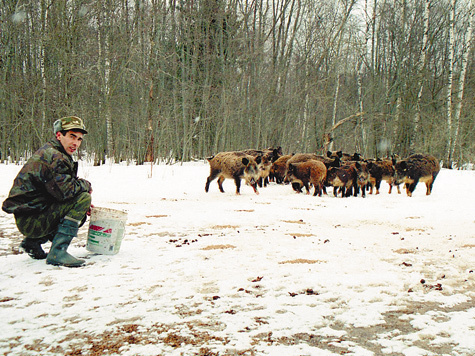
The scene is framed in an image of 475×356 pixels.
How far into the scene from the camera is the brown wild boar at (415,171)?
11609mm

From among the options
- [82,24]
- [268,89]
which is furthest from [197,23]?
[82,24]

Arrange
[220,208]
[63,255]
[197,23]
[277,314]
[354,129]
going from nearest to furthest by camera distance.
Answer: [277,314] → [63,255] → [220,208] → [197,23] → [354,129]

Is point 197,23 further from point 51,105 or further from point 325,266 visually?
point 325,266

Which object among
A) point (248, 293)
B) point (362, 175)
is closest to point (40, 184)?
point (248, 293)

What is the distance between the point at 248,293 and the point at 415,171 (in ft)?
33.7

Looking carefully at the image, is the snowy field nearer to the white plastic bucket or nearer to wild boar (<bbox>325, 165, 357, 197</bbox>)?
the white plastic bucket

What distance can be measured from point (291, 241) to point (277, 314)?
8.09 ft

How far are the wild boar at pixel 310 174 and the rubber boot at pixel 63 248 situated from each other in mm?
8799

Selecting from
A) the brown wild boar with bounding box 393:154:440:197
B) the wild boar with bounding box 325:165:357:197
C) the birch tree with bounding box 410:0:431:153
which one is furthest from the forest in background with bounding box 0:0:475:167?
the brown wild boar with bounding box 393:154:440:197

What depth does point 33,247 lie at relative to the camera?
390 cm

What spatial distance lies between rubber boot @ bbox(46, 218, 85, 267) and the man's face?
0.75 m

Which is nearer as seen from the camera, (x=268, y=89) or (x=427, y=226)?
(x=427, y=226)

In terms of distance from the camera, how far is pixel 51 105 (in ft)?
56.9

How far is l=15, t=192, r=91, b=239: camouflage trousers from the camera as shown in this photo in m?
3.68
